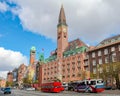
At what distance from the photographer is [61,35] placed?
119 meters

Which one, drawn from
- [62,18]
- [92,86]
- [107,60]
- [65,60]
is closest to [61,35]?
[62,18]

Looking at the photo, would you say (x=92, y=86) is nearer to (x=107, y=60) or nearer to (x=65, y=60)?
(x=107, y=60)

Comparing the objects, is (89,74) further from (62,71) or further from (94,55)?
(62,71)

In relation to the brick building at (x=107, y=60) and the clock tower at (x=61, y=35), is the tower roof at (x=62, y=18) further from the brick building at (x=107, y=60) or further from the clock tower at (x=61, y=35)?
the brick building at (x=107, y=60)

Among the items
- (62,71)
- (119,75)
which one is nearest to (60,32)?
(62,71)

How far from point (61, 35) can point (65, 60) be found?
45.4 ft

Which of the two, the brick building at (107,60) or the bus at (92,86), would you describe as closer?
the bus at (92,86)

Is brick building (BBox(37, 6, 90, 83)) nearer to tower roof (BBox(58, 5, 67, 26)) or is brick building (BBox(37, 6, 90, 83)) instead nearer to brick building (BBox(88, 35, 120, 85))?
tower roof (BBox(58, 5, 67, 26))

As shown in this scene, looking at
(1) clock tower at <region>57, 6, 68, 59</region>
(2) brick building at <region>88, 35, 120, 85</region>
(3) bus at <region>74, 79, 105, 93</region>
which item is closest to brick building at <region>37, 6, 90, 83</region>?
(1) clock tower at <region>57, 6, 68, 59</region>

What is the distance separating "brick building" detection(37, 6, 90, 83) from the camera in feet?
338

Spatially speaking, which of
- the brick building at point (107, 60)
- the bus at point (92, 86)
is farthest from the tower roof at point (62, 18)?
the bus at point (92, 86)

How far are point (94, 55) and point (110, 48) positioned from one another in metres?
10.2

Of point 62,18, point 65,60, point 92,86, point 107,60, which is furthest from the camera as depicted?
point 62,18

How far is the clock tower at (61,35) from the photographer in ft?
390
